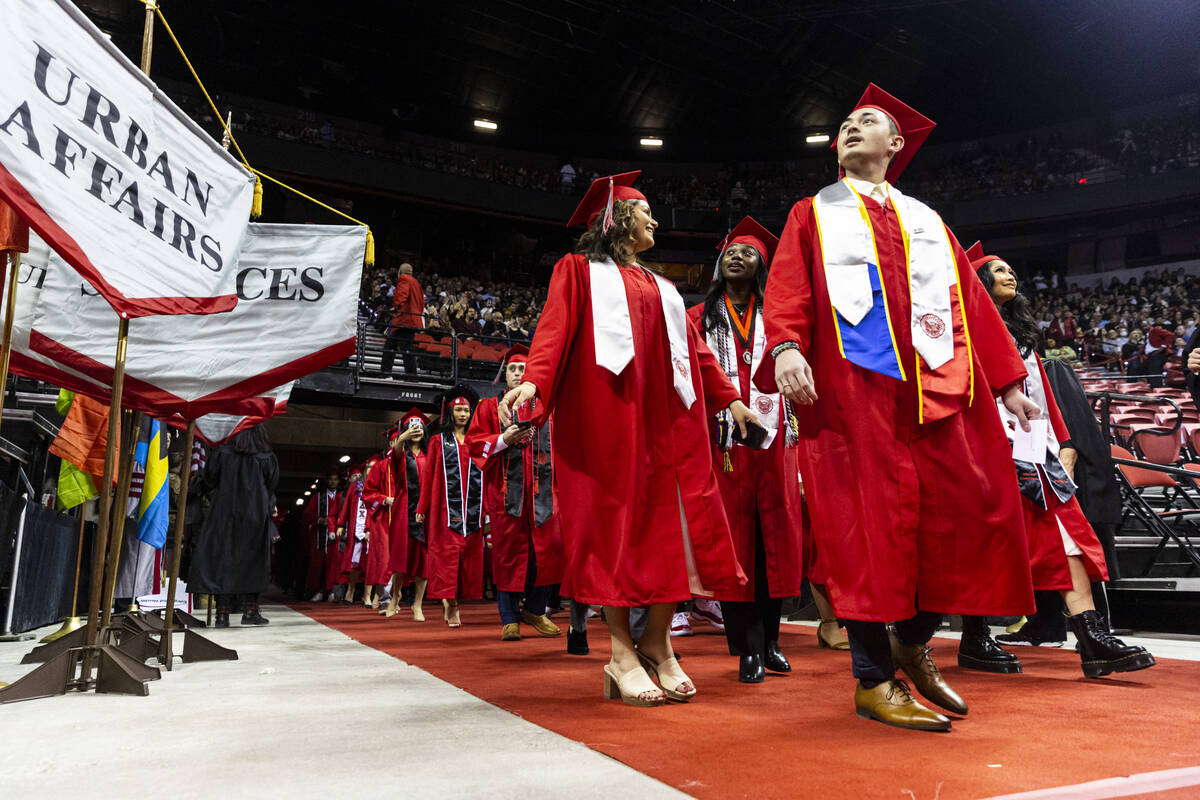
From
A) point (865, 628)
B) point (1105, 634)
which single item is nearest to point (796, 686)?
point (865, 628)

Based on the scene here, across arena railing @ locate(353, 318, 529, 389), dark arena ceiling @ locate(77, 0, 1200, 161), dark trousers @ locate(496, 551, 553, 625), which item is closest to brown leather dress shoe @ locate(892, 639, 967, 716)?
dark trousers @ locate(496, 551, 553, 625)

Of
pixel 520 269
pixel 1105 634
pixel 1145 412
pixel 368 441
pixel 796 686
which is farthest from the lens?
pixel 520 269

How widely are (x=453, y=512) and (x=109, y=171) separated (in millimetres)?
3975

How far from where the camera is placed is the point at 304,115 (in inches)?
929

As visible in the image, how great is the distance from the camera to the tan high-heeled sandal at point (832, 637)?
4195 mm

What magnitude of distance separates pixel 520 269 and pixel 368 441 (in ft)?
35.9

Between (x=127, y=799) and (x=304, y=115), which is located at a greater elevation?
(x=304, y=115)

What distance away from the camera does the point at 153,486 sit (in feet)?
18.4

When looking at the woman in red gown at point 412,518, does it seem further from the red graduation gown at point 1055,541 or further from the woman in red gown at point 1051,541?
the red graduation gown at point 1055,541

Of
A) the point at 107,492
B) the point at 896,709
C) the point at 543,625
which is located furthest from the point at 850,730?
the point at 543,625

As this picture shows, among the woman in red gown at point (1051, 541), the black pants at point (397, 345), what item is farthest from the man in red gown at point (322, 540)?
the woman in red gown at point (1051, 541)

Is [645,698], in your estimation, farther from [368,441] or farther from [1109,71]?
[1109,71]

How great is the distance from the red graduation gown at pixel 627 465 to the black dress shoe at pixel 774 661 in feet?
2.51

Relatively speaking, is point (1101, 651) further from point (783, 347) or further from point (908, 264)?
point (783, 347)
